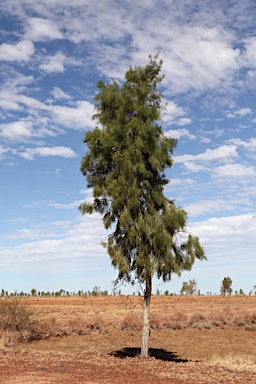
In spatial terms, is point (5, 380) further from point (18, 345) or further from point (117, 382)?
point (18, 345)

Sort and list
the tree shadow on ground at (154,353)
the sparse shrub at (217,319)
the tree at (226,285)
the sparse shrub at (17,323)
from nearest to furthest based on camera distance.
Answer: the tree shadow on ground at (154,353)
the sparse shrub at (17,323)
the sparse shrub at (217,319)
the tree at (226,285)

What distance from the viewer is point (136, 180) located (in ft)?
66.2

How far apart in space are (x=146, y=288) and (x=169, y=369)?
4725 mm

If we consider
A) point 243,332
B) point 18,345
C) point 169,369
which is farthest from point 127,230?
point 243,332

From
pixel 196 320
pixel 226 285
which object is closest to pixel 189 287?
pixel 226 285

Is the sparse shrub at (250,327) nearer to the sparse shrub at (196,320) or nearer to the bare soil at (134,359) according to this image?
the bare soil at (134,359)

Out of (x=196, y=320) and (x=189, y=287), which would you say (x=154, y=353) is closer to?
(x=196, y=320)

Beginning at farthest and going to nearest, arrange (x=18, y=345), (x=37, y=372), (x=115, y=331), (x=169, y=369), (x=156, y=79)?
(x=115, y=331), (x=18, y=345), (x=156, y=79), (x=169, y=369), (x=37, y=372)

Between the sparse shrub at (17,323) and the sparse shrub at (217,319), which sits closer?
the sparse shrub at (17,323)

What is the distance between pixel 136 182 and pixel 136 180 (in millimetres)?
102

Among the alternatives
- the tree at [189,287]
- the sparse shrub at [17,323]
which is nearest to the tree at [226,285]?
the tree at [189,287]

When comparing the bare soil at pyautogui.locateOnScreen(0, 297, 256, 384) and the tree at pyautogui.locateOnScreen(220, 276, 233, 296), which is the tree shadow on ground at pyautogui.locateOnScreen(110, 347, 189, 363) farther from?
the tree at pyautogui.locateOnScreen(220, 276, 233, 296)

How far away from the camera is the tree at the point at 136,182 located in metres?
19.6

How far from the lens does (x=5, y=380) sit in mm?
13266
